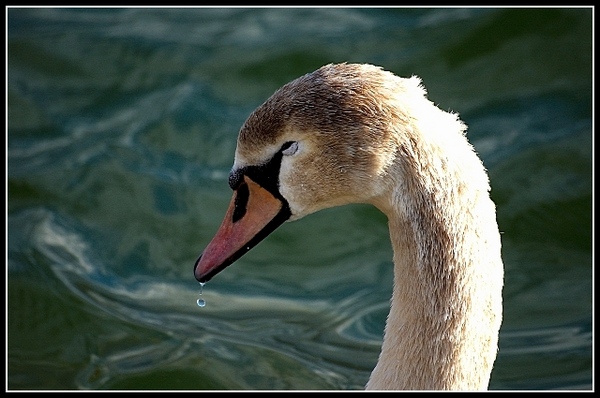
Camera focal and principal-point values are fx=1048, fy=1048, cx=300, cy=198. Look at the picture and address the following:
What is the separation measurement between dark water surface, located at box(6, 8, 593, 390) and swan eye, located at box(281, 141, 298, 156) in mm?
2564

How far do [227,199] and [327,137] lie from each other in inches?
158

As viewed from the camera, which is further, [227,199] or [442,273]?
[227,199]

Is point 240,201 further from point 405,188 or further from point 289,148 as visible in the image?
point 405,188

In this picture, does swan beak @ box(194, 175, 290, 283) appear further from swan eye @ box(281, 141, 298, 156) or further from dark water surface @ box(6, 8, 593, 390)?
dark water surface @ box(6, 8, 593, 390)

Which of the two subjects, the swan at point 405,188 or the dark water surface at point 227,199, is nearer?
the swan at point 405,188

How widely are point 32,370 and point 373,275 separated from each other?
227cm

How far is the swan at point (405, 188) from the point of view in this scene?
3.53m

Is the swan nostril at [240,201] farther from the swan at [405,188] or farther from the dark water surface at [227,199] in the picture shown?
the dark water surface at [227,199]

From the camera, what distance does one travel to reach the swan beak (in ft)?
12.8

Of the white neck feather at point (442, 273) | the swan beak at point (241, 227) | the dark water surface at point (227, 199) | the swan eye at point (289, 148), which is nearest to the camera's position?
the white neck feather at point (442, 273)

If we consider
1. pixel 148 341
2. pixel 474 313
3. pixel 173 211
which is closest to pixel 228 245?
pixel 474 313

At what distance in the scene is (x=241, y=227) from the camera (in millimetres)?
3977

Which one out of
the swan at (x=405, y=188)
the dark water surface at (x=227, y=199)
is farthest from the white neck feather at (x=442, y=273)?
the dark water surface at (x=227, y=199)

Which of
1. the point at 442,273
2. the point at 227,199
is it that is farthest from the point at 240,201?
the point at 227,199
